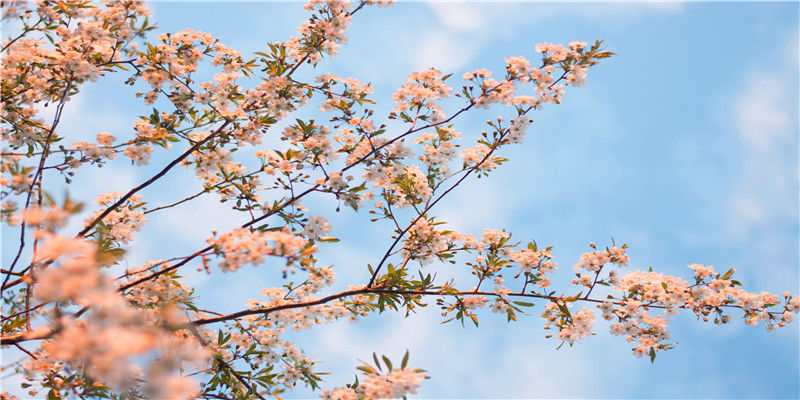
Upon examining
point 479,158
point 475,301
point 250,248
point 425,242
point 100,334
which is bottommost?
point 100,334

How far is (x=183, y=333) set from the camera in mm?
5352

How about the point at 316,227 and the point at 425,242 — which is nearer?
the point at 316,227

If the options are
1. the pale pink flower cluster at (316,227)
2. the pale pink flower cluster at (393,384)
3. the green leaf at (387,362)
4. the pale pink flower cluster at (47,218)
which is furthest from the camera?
the pale pink flower cluster at (316,227)

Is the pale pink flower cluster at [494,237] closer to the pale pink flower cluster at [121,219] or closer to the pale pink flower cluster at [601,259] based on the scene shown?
the pale pink flower cluster at [601,259]

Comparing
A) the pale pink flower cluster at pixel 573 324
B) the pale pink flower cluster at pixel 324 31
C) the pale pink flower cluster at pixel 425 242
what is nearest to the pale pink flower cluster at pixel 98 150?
the pale pink flower cluster at pixel 324 31

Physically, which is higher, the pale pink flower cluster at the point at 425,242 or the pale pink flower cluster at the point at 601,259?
the pale pink flower cluster at the point at 425,242

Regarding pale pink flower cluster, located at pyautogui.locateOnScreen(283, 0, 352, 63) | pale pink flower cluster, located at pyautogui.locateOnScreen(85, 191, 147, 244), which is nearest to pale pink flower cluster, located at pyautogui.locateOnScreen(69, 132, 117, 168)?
pale pink flower cluster, located at pyautogui.locateOnScreen(85, 191, 147, 244)

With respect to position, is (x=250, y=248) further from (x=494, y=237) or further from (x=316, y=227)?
(x=494, y=237)

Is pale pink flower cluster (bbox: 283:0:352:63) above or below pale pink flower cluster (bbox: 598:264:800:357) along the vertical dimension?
above

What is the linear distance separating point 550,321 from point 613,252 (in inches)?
35.6

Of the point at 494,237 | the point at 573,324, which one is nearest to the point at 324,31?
the point at 494,237

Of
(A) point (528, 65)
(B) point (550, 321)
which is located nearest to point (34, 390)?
(B) point (550, 321)

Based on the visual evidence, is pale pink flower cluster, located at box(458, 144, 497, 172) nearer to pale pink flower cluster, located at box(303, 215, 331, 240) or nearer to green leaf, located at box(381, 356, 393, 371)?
pale pink flower cluster, located at box(303, 215, 331, 240)

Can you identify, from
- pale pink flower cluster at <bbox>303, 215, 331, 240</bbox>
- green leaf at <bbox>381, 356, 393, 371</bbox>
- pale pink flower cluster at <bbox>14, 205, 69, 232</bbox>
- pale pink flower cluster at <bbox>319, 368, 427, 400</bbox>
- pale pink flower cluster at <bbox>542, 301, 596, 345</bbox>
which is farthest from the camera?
pale pink flower cluster at <bbox>542, 301, 596, 345</bbox>
